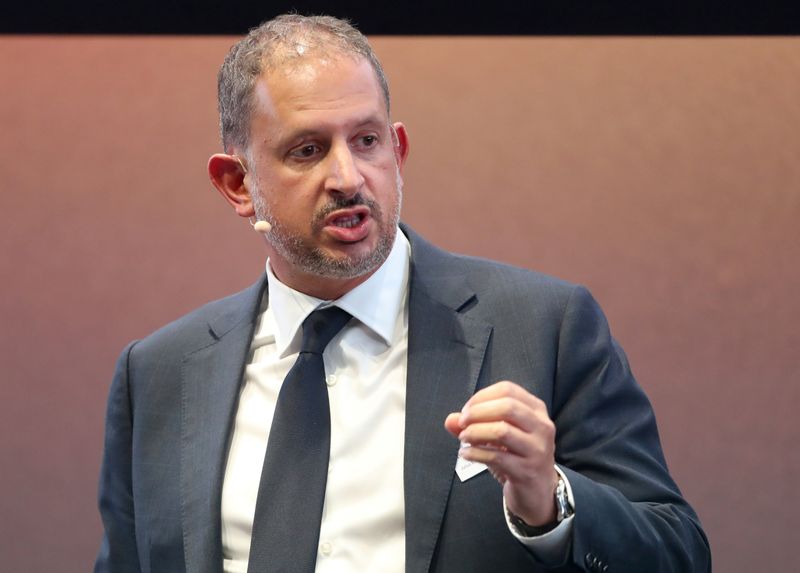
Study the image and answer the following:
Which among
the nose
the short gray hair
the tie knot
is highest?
the short gray hair

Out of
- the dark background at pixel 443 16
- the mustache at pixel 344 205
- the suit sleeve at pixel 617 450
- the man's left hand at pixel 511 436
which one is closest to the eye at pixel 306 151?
the mustache at pixel 344 205

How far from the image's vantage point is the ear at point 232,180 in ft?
7.20

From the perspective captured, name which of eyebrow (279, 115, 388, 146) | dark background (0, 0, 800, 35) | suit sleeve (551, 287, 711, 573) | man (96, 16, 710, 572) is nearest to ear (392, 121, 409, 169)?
man (96, 16, 710, 572)

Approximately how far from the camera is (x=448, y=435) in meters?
1.90

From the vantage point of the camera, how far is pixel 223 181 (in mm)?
2219

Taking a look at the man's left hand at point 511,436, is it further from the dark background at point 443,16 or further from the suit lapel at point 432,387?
the dark background at point 443,16

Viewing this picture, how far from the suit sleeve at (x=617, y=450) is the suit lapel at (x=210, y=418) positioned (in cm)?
59

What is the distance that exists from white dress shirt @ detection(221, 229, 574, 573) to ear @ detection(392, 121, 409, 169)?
5.5 inches

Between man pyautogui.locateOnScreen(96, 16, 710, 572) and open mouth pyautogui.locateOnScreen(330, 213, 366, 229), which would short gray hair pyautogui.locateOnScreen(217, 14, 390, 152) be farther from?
open mouth pyautogui.locateOnScreen(330, 213, 366, 229)

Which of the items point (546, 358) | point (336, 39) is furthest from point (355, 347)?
point (336, 39)

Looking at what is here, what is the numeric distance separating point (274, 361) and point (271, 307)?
0.37 ft

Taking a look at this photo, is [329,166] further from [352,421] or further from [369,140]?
[352,421]

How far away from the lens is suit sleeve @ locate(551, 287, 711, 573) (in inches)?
68.6

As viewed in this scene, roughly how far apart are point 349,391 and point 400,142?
487 millimetres
